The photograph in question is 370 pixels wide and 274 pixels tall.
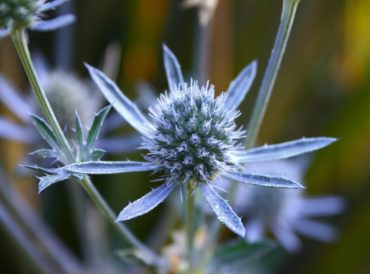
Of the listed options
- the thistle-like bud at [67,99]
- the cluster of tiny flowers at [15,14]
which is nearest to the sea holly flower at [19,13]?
the cluster of tiny flowers at [15,14]

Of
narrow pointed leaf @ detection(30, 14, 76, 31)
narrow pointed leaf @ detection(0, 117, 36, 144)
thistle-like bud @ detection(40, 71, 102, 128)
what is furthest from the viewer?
thistle-like bud @ detection(40, 71, 102, 128)

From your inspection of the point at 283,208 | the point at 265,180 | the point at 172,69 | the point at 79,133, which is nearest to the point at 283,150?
the point at 265,180

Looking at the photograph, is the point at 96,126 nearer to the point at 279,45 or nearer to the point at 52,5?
the point at 52,5

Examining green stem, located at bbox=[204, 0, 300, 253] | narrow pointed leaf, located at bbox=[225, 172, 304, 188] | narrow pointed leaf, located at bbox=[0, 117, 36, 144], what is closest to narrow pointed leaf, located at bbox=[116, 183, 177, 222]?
narrow pointed leaf, located at bbox=[225, 172, 304, 188]

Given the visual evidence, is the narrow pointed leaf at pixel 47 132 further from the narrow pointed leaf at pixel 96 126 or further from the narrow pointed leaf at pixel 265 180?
the narrow pointed leaf at pixel 265 180

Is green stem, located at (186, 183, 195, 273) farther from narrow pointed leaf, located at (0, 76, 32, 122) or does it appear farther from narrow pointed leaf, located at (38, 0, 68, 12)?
narrow pointed leaf, located at (0, 76, 32, 122)

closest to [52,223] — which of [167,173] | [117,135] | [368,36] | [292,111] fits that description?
[117,135]
